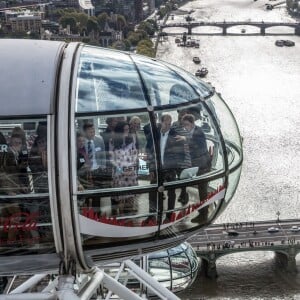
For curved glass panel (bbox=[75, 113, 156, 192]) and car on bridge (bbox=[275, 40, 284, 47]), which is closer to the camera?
curved glass panel (bbox=[75, 113, 156, 192])

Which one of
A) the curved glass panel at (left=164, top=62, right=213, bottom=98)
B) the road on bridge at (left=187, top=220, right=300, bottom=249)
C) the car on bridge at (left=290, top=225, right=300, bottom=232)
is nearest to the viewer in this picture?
the curved glass panel at (left=164, top=62, right=213, bottom=98)

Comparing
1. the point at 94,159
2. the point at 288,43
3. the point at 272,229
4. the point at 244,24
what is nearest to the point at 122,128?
the point at 94,159

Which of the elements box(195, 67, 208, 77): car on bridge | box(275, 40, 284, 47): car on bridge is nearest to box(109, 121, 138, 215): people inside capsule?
box(195, 67, 208, 77): car on bridge

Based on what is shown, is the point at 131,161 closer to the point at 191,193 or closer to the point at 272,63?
the point at 191,193

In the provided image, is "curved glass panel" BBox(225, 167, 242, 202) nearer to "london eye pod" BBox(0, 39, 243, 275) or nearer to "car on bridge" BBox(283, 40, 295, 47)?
"london eye pod" BBox(0, 39, 243, 275)

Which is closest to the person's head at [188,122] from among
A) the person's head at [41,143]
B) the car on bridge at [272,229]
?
the person's head at [41,143]

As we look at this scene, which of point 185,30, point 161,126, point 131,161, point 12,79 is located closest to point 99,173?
point 131,161

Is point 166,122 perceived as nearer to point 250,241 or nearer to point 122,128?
point 122,128
